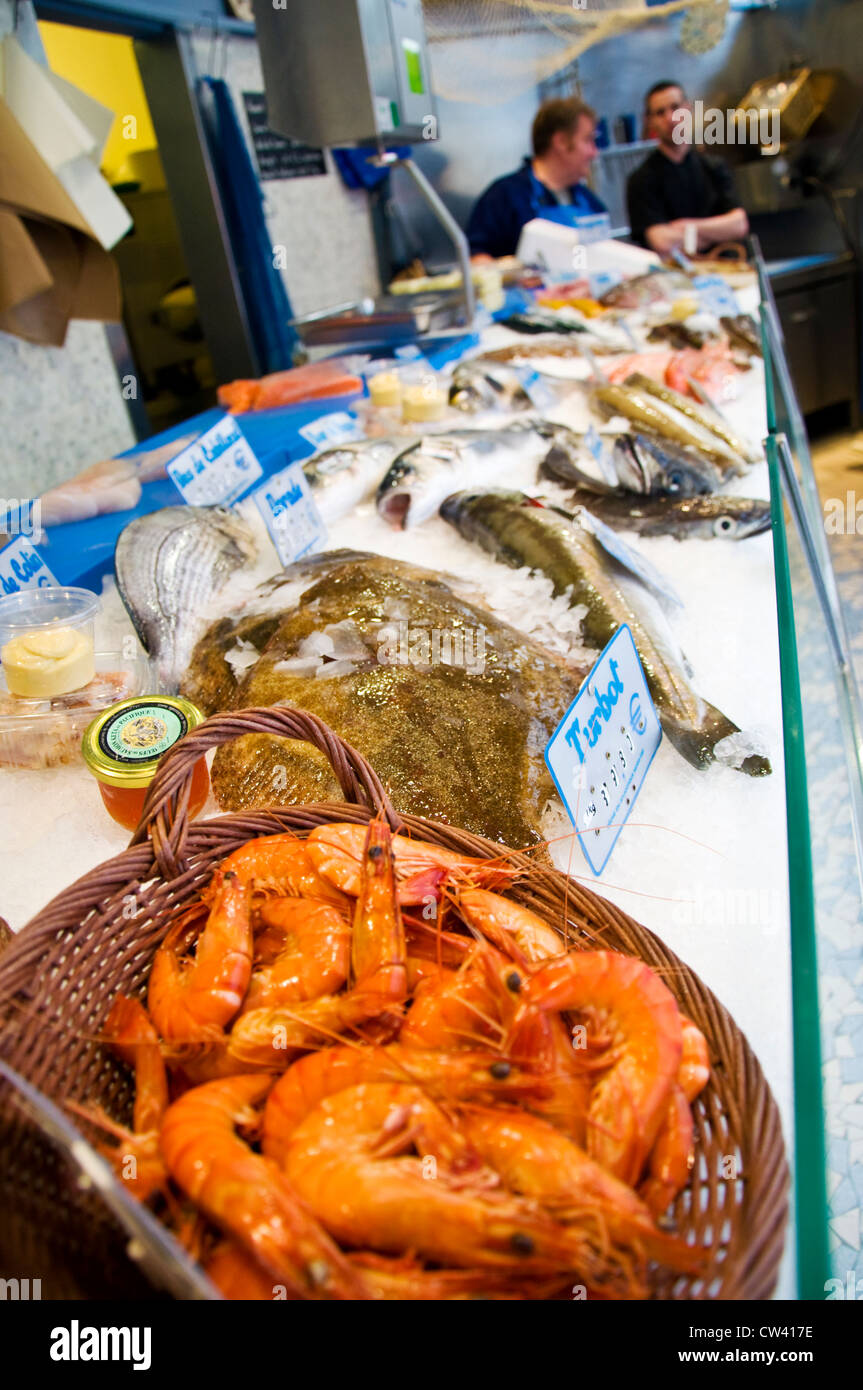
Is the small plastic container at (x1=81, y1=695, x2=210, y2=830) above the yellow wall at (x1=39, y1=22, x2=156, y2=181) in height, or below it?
below

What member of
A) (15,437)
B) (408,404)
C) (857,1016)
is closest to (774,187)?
(408,404)

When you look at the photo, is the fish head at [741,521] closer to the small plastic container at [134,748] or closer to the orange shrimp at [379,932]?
the small plastic container at [134,748]

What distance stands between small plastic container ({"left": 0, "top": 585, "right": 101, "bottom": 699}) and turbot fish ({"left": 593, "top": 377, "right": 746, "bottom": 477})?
191cm

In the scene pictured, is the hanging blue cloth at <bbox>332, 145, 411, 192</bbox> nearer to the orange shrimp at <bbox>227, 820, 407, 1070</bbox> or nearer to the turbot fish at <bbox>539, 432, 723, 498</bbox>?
the turbot fish at <bbox>539, 432, 723, 498</bbox>

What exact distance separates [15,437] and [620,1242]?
4.07 meters

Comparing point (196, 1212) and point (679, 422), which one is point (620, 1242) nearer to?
point (196, 1212)

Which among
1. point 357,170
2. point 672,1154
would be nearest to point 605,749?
point 672,1154

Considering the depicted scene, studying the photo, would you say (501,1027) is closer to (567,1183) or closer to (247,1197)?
(567,1183)

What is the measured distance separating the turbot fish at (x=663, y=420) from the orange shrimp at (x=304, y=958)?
212cm

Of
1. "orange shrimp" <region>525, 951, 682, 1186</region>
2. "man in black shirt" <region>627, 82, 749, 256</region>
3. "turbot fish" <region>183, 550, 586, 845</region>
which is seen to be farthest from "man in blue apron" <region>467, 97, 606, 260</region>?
"orange shrimp" <region>525, 951, 682, 1186</region>

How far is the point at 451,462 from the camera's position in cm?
279

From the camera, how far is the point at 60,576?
2.40 meters

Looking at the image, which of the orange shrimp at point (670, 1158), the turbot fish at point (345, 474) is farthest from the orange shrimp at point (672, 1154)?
the turbot fish at point (345, 474)

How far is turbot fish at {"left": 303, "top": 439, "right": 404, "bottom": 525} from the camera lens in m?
2.73
